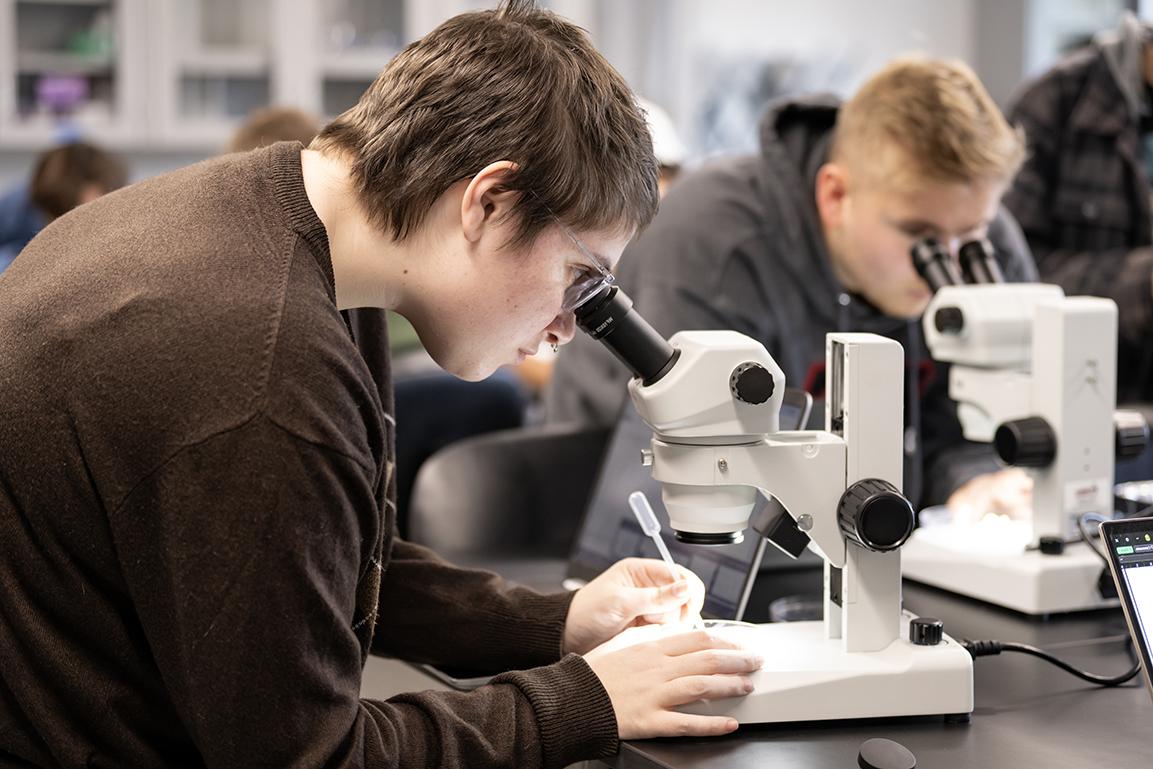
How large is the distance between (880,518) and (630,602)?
0.29 m

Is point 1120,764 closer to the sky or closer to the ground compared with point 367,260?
closer to the ground

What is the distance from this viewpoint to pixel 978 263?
186 cm

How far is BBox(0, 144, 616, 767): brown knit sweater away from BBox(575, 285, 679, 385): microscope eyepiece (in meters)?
0.23

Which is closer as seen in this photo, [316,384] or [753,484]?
[316,384]

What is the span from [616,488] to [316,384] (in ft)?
2.80

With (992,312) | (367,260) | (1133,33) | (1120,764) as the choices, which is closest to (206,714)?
(367,260)

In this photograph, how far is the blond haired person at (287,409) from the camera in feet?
3.20

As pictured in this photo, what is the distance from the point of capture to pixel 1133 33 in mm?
3002

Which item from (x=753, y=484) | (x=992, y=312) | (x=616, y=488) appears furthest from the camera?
(x=616, y=488)

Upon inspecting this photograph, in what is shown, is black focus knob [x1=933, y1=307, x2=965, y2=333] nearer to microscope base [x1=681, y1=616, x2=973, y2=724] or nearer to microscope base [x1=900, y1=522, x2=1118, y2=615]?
microscope base [x1=900, y1=522, x2=1118, y2=615]

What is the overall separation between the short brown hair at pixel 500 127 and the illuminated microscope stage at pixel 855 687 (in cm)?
44

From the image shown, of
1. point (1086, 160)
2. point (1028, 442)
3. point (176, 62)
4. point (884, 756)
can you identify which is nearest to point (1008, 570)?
point (1028, 442)

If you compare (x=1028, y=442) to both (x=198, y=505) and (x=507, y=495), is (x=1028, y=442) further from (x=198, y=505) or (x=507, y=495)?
(x=198, y=505)

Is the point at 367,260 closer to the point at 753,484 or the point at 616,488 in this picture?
the point at 753,484
